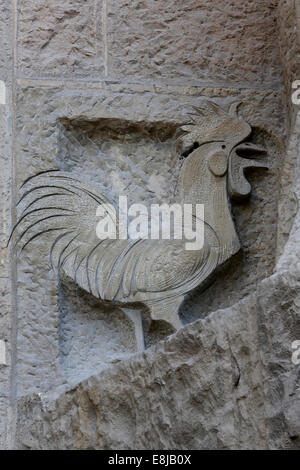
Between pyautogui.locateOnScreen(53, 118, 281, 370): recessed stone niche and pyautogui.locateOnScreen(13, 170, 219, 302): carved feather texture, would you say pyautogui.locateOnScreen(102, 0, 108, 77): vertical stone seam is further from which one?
pyautogui.locateOnScreen(13, 170, 219, 302): carved feather texture

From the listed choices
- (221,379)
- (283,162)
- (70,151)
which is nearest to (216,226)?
(283,162)

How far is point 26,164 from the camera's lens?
2.76 m

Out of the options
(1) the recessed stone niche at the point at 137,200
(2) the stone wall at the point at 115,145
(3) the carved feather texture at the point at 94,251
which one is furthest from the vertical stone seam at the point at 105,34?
(3) the carved feather texture at the point at 94,251

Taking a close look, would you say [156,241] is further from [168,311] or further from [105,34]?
[105,34]

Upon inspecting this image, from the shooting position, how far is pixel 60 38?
9.42 ft

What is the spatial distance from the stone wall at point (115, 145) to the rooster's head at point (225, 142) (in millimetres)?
31

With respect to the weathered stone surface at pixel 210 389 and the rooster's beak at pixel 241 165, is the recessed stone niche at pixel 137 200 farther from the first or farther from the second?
the weathered stone surface at pixel 210 389

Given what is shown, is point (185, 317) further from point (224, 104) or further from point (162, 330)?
point (224, 104)

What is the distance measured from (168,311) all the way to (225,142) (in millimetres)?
411

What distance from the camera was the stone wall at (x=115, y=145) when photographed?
8.07 ft

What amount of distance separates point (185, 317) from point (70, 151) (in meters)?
0.46

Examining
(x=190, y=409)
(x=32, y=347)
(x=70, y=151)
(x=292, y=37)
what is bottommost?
(x=190, y=409)

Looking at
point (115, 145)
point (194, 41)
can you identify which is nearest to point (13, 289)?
point (115, 145)

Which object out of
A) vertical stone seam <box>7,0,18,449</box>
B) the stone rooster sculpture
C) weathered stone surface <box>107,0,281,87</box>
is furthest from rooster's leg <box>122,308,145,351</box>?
weathered stone surface <box>107,0,281,87</box>
